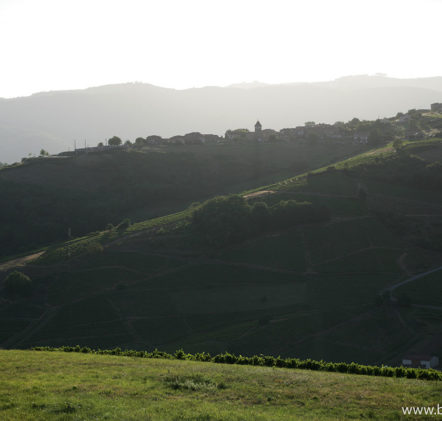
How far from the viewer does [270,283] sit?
63875 millimetres

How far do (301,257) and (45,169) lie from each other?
255ft

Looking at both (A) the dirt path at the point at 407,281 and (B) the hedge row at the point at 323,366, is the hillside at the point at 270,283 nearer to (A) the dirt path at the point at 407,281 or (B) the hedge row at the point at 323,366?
(A) the dirt path at the point at 407,281

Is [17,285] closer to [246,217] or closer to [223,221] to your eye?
[223,221]

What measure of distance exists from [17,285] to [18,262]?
39.2 feet

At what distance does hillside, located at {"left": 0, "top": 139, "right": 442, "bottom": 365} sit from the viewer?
167 feet

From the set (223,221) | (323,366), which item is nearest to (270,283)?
(223,221)

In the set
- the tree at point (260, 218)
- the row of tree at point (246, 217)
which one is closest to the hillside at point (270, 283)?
the row of tree at point (246, 217)

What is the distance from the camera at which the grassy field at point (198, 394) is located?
15523 millimetres

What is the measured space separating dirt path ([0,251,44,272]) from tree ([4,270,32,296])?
781 cm

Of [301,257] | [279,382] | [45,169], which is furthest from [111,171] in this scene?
[279,382]

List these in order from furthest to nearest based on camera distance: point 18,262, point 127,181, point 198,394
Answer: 1. point 127,181
2. point 18,262
3. point 198,394

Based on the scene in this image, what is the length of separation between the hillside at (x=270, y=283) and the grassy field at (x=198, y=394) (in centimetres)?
2794

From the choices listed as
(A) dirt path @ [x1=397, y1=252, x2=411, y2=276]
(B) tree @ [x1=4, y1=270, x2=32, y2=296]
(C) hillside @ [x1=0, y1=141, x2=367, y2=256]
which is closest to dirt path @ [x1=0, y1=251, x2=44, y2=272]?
(B) tree @ [x1=4, y1=270, x2=32, y2=296]

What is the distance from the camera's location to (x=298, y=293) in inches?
2371
